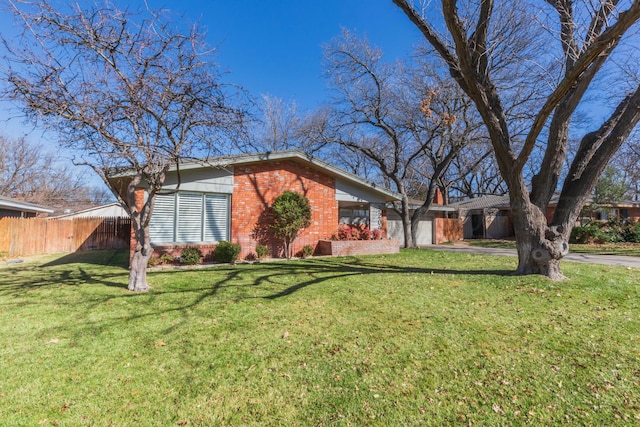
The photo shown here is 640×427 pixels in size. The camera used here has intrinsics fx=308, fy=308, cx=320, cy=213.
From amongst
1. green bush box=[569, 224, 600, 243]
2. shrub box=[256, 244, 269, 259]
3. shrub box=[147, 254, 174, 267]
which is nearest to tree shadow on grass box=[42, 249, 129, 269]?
shrub box=[147, 254, 174, 267]

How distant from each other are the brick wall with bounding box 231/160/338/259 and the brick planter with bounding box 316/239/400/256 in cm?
54

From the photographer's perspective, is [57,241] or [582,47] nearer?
[582,47]

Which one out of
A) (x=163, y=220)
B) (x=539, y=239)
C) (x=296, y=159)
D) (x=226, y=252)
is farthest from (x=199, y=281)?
(x=539, y=239)

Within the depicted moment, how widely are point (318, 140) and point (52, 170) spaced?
27415mm

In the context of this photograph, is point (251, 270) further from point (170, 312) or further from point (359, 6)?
point (359, 6)

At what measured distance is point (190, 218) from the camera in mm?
10539

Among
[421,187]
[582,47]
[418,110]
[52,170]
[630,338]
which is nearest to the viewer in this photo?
[630,338]

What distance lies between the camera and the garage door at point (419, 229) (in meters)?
19.7

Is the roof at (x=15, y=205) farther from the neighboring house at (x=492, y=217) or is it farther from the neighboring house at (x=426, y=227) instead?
the neighboring house at (x=492, y=217)

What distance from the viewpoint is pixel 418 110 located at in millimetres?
15047

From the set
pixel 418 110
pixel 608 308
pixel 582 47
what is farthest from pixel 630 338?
pixel 418 110

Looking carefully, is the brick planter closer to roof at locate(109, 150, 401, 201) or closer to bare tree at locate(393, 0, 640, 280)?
roof at locate(109, 150, 401, 201)

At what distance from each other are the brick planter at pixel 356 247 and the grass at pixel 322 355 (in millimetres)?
5565

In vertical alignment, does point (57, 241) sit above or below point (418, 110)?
below
